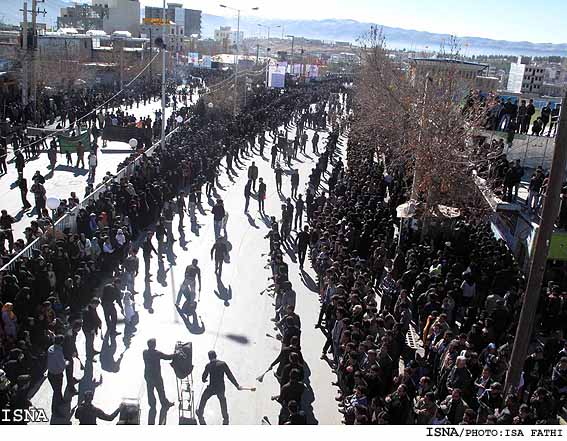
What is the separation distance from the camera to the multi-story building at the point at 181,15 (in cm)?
16875

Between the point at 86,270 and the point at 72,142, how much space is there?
14625mm

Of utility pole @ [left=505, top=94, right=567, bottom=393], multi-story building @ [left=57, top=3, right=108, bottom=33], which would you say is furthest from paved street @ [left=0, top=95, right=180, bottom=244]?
multi-story building @ [left=57, top=3, right=108, bottom=33]

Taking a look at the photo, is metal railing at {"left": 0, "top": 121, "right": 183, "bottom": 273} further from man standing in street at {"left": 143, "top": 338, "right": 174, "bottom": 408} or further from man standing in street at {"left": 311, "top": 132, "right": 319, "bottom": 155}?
man standing in street at {"left": 311, "top": 132, "right": 319, "bottom": 155}

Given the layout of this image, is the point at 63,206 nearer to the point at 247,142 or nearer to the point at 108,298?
the point at 108,298

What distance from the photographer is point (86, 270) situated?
443 inches

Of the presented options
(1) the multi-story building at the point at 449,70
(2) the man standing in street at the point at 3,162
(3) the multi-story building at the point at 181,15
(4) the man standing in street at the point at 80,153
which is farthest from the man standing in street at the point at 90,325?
(3) the multi-story building at the point at 181,15

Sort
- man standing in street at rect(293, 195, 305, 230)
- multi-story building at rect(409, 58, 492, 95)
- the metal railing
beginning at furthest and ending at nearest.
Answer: multi-story building at rect(409, 58, 492, 95) → man standing in street at rect(293, 195, 305, 230) → the metal railing

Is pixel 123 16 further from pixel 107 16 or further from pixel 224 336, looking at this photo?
pixel 224 336

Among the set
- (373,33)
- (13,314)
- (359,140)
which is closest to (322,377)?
(13,314)

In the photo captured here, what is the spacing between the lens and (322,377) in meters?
9.70

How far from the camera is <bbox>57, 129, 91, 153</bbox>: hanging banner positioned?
2431cm

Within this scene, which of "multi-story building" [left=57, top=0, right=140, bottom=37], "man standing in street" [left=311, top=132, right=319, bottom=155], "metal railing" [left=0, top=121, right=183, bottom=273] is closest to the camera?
"metal railing" [left=0, top=121, right=183, bottom=273]

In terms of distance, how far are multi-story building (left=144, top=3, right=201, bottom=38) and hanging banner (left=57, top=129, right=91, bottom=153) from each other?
5776 inches

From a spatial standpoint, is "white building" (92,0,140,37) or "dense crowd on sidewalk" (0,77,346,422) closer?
"dense crowd on sidewalk" (0,77,346,422)
